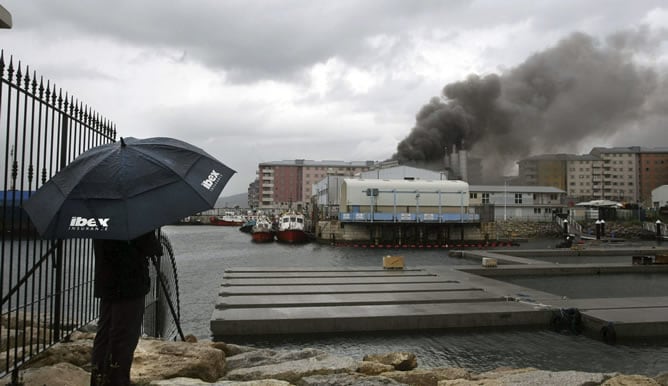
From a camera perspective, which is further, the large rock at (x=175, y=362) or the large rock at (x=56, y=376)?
the large rock at (x=175, y=362)

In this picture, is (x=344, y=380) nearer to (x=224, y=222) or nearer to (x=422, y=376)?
(x=422, y=376)

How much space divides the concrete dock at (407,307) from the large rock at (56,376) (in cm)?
809

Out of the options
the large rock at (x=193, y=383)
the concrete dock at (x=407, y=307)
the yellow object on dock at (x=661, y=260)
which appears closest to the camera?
the large rock at (x=193, y=383)

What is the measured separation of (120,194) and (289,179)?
148443mm

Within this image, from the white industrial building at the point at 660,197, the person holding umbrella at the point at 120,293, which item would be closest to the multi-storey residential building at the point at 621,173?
the white industrial building at the point at 660,197

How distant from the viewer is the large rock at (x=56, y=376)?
4.66m

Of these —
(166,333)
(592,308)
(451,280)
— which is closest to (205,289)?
(451,280)

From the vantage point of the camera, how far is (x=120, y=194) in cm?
409

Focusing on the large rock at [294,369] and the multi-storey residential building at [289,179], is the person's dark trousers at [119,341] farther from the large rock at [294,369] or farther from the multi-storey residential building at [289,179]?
the multi-storey residential building at [289,179]

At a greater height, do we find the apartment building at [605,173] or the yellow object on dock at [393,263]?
the apartment building at [605,173]

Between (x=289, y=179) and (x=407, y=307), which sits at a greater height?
(x=289, y=179)

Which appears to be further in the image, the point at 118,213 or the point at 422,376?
the point at 422,376

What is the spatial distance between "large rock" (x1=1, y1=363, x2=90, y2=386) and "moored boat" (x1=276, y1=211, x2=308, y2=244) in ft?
199

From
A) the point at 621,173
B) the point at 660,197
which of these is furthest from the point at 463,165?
the point at 621,173
